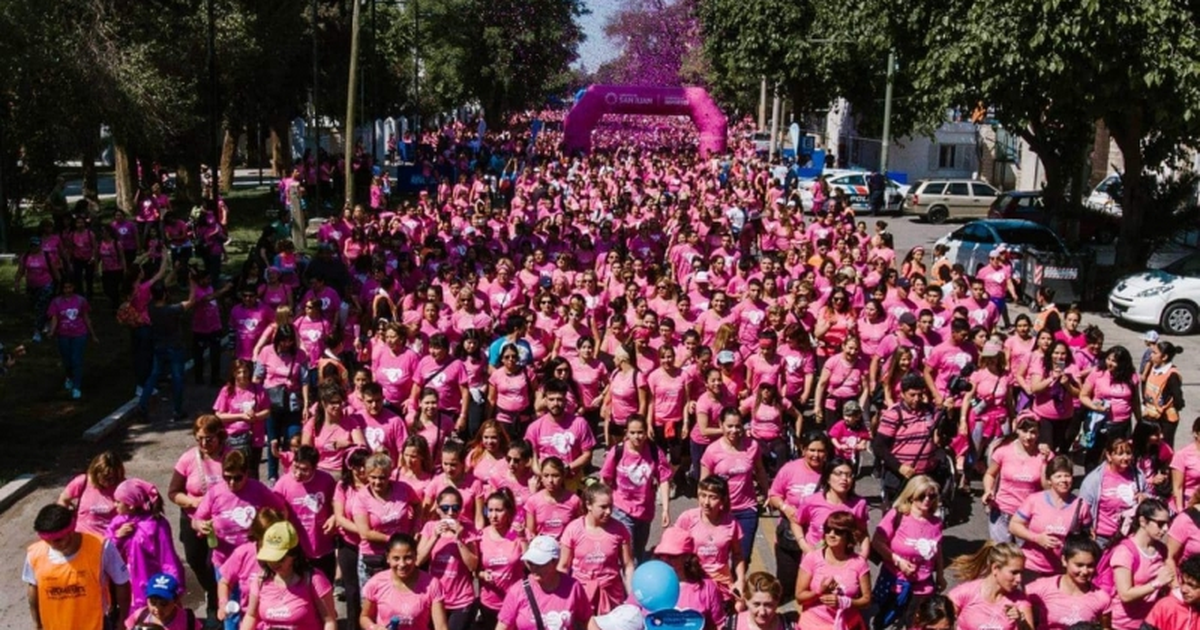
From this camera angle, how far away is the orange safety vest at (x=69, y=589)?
21.1 ft

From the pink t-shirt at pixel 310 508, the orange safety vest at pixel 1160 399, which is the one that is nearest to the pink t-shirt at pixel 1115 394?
the orange safety vest at pixel 1160 399

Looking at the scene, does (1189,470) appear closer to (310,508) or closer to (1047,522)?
(1047,522)

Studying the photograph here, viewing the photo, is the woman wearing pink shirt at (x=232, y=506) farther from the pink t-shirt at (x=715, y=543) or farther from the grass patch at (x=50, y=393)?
the grass patch at (x=50, y=393)

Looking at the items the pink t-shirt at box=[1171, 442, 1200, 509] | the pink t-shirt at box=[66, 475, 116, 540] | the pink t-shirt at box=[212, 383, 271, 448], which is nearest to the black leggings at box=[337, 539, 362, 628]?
the pink t-shirt at box=[66, 475, 116, 540]

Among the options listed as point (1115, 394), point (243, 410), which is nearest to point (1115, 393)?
point (1115, 394)

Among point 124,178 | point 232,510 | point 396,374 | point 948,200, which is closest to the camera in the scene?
point 232,510

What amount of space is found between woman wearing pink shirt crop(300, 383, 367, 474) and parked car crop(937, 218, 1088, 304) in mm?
12827

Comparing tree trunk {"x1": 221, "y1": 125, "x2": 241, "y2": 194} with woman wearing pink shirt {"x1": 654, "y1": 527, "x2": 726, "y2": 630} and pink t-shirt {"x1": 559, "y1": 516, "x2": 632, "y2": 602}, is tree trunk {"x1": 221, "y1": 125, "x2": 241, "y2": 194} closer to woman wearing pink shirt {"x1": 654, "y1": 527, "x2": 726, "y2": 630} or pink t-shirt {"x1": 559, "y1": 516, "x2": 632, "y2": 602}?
pink t-shirt {"x1": 559, "y1": 516, "x2": 632, "y2": 602}

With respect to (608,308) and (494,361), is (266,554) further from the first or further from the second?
(608,308)

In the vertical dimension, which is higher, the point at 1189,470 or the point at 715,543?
the point at 1189,470

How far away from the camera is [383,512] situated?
7.17 meters

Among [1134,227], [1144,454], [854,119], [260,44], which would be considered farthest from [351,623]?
[854,119]

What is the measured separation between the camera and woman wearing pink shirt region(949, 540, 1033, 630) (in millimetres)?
5973

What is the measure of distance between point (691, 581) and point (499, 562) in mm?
1146
